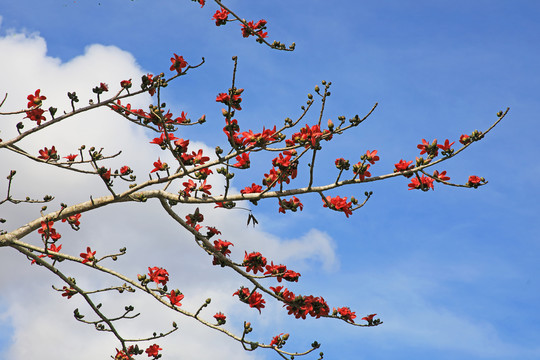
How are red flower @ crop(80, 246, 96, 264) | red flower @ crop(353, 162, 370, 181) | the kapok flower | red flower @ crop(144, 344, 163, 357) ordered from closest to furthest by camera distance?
red flower @ crop(353, 162, 370, 181), the kapok flower, red flower @ crop(80, 246, 96, 264), red flower @ crop(144, 344, 163, 357)

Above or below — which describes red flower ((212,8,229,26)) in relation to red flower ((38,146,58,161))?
above

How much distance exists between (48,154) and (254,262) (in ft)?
8.21

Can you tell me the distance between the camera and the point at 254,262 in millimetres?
5695

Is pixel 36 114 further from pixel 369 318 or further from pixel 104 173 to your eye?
pixel 369 318

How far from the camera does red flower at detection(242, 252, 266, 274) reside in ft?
18.6

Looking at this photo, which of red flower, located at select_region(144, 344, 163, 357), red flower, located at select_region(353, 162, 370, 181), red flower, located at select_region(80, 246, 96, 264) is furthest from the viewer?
red flower, located at select_region(144, 344, 163, 357)

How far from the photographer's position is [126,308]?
6180 millimetres

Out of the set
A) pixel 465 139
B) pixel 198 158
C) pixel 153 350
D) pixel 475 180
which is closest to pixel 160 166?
pixel 198 158

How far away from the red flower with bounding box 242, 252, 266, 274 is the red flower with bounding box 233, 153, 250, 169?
101 cm

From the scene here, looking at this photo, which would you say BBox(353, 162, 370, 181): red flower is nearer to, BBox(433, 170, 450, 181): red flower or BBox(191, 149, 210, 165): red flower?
BBox(433, 170, 450, 181): red flower

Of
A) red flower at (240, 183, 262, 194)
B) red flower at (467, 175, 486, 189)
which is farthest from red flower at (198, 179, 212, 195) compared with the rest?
red flower at (467, 175, 486, 189)

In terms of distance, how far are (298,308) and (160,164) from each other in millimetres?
2012

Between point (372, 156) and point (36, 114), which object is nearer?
point (372, 156)

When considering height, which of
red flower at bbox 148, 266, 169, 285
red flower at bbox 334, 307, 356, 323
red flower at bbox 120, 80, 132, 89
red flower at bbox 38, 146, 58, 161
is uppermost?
red flower at bbox 120, 80, 132, 89
